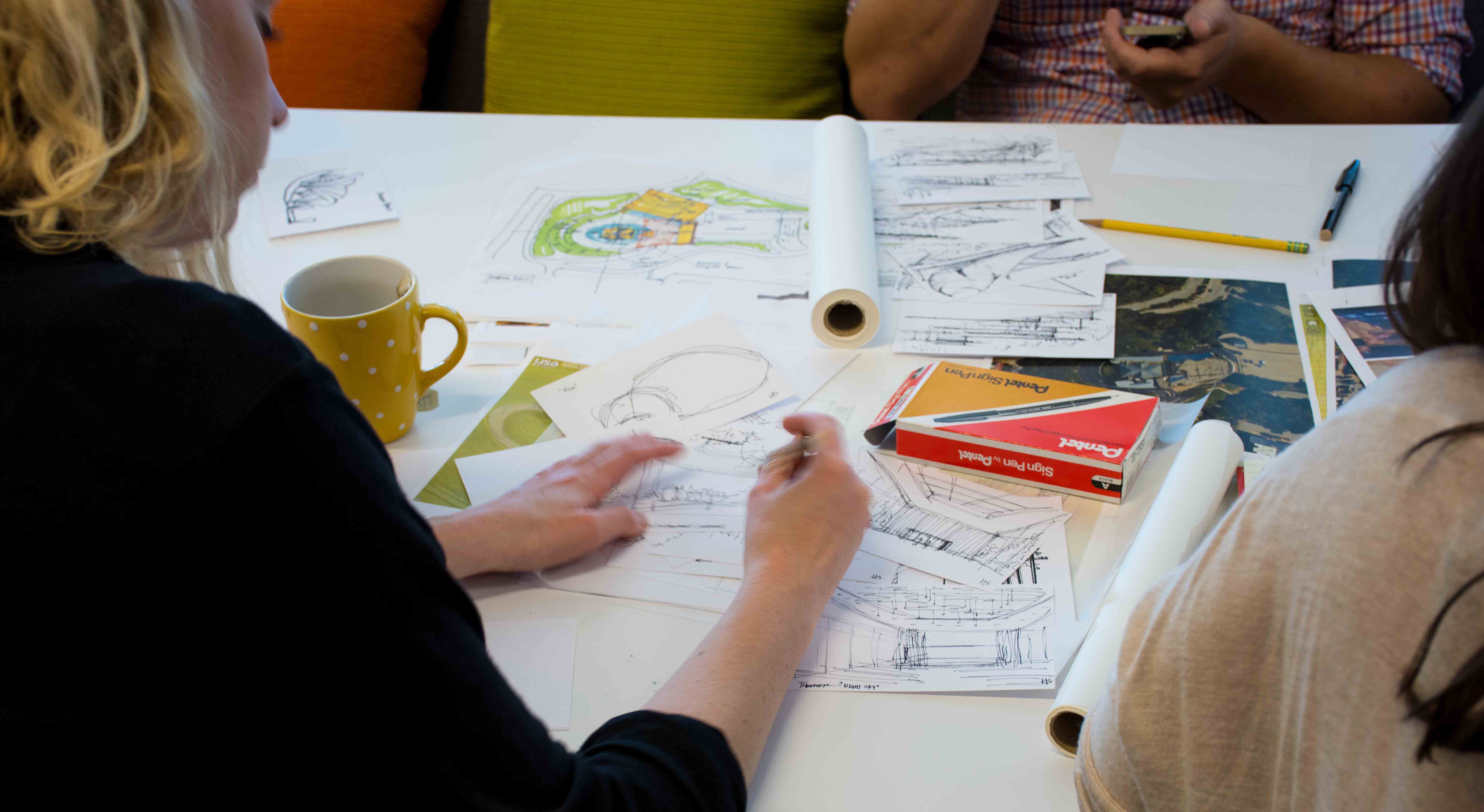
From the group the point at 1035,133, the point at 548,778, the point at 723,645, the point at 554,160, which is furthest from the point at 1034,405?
the point at 554,160

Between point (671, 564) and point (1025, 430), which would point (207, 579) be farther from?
point (1025, 430)

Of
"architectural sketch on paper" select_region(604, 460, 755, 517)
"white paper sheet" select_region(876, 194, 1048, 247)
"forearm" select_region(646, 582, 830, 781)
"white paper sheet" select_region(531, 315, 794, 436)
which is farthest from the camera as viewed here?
"white paper sheet" select_region(876, 194, 1048, 247)

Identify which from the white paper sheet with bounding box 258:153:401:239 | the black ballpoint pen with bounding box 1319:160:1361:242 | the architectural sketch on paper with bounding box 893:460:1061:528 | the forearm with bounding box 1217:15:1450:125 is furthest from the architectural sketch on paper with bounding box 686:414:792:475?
the forearm with bounding box 1217:15:1450:125

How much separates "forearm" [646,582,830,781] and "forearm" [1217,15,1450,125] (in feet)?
3.92

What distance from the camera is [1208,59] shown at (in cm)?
138

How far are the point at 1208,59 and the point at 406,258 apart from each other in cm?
109

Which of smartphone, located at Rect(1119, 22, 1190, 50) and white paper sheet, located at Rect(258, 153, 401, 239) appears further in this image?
smartphone, located at Rect(1119, 22, 1190, 50)

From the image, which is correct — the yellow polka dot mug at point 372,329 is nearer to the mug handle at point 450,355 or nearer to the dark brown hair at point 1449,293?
the mug handle at point 450,355

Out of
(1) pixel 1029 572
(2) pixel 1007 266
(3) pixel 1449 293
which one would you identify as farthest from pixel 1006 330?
(3) pixel 1449 293

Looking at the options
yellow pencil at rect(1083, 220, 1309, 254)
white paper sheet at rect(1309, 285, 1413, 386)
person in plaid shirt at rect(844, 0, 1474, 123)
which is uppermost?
person in plaid shirt at rect(844, 0, 1474, 123)

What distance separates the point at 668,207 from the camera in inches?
48.7

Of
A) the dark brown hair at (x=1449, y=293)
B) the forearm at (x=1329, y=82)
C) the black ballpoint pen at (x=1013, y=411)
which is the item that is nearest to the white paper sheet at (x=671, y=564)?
the black ballpoint pen at (x=1013, y=411)

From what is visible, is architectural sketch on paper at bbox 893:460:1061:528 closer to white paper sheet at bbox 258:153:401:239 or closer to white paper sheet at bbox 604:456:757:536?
white paper sheet at bbox 604:456:757:536

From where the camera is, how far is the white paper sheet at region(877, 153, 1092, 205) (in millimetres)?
1233
